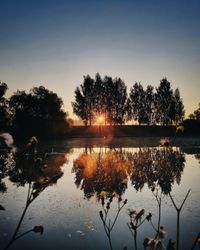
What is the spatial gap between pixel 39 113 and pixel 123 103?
36.1 m

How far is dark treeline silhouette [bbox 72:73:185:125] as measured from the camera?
96.3m

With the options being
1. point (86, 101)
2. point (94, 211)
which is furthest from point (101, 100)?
point (94, 211)

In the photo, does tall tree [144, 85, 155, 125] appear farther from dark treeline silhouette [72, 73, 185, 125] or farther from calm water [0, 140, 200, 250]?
calm water [0, 140, 200, 250]

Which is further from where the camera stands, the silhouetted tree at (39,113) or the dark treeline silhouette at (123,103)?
the dark treeline silhouette at (123,103)

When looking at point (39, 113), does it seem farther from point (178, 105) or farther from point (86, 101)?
point (178, 105)

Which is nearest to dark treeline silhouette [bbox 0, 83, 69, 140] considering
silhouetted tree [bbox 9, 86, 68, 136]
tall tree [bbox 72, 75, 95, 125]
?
silhouetted tree [bbox 9, 86, 68, 136]

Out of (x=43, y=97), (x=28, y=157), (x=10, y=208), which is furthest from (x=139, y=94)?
(x=28, y=157)

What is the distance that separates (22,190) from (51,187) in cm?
182

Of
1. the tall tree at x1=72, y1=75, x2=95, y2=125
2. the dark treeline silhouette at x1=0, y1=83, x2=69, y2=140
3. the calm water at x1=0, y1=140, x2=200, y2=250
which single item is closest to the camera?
the calm water at x1=0, y1=140, x2=200, y2=250

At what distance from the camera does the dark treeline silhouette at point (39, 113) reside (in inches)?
2662

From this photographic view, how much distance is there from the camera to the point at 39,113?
69750 millimetres

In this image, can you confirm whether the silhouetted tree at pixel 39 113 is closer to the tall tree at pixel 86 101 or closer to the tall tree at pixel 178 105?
the tall tree at pixel 86 101

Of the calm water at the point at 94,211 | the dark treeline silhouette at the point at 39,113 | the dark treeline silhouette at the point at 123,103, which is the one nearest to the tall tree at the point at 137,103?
the dark treeline silhouette at the point at 123,103

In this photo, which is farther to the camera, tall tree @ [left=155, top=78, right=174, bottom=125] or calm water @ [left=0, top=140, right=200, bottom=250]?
tall tree @ [left=155, top=78, right=174, bottom=125]
